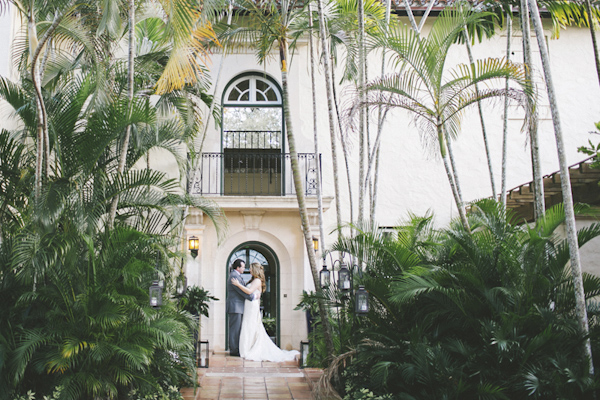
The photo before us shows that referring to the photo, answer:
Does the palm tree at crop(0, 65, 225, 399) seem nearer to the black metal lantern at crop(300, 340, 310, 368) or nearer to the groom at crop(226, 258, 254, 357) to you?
the black metal lantern at crop(300, 340, 310, 368)

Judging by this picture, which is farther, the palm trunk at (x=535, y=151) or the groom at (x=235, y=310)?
the groom at (x=235, y=310)

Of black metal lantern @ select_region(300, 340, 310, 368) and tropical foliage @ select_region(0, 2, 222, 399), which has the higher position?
tropical foliage @ select_region(0, 2, 222, 399)

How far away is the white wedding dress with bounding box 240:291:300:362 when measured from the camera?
36.6 feet

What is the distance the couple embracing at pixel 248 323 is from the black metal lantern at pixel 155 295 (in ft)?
16.2

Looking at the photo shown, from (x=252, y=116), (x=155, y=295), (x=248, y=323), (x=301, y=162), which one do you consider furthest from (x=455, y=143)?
(x=155, y=295)

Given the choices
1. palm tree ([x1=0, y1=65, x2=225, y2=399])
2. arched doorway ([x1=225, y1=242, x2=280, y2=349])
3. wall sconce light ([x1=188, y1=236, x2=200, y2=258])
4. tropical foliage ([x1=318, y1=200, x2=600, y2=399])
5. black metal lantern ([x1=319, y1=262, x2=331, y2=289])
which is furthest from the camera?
arched doorway ([x1=225, y1=242, x2=280, y2=349])

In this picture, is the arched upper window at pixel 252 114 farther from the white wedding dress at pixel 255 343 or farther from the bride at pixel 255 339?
the white wedding dress at pixel 255 343

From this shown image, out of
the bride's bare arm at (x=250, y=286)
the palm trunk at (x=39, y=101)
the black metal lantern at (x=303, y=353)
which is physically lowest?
A: the black metal lantern at (x=303, y=353)

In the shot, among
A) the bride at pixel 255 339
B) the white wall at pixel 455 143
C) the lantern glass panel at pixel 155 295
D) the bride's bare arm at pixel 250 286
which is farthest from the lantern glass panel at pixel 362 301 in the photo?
the white wall at pixel 455 143

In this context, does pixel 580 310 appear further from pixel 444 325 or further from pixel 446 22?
pixel 446 22

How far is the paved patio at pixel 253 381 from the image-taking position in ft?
25.2

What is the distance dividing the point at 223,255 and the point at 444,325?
724 cm

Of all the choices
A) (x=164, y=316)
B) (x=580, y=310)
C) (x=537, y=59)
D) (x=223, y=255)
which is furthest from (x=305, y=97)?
(x=580, y=310)

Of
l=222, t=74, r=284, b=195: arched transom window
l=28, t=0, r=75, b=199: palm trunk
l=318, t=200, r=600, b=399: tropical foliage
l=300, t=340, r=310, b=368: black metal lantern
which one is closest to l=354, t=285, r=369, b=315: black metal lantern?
l=318, t=200, r=600, b=399: tropical foliage
